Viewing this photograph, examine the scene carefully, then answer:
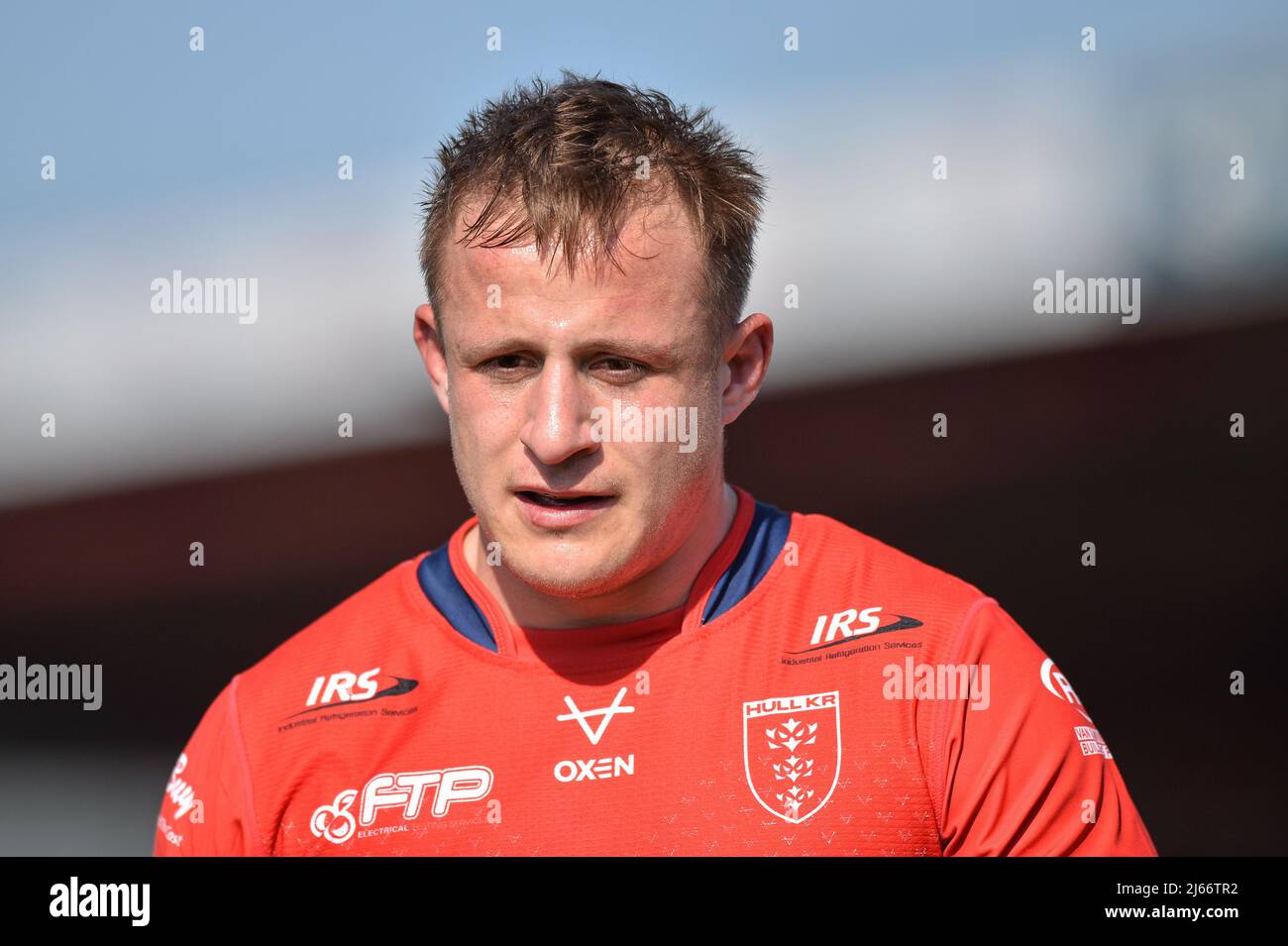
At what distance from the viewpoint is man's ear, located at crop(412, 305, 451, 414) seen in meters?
2.44

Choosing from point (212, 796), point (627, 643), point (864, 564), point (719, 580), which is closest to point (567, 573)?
point (627, 643)

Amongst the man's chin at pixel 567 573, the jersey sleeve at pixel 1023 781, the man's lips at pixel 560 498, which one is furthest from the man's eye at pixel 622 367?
the jersey sleeve at pixel 1023 781

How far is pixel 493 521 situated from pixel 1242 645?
5075 millimetres

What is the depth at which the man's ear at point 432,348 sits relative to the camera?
244 centimetres

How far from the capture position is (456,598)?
252 cm

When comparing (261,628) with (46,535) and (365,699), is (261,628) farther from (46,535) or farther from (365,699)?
(365,699)

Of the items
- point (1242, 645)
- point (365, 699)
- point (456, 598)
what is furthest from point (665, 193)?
point (1242, 645)

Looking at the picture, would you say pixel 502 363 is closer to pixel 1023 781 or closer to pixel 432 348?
pixel 432 348

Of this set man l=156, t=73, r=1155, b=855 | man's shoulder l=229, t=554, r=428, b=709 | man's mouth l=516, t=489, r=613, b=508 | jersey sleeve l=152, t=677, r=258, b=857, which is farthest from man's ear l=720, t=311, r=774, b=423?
jersey sleeve l=152, t=677, r=258, b=857

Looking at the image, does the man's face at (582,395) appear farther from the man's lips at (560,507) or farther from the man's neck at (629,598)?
the man's neck at (629,598)

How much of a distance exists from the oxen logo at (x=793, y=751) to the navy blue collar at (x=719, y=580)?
23 cm

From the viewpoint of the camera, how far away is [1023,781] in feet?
6.97

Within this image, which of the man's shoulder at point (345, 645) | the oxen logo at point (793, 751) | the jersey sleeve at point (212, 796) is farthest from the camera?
the man's shoulder at point (345, 645)
